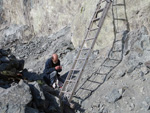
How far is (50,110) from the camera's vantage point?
4992 millimetres

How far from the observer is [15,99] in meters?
4.56

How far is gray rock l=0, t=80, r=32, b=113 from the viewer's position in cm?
437

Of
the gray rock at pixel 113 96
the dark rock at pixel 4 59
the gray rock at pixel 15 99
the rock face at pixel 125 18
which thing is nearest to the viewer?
the gray rock at pixel 15 99

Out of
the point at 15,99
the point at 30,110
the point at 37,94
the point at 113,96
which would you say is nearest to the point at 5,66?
the point at 37,94

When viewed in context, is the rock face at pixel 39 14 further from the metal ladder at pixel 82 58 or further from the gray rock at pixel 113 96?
the gray rock at pixel 113 96

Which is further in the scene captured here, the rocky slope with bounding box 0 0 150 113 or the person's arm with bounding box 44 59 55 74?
the person's arm with bounding box 44 59 55 74

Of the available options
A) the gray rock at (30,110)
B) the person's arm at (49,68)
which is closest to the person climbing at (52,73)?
the person's arm at (49,68)

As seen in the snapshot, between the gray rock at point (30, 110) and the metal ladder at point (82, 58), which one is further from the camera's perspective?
the metal ladder at point (82, 58)

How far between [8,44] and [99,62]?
49.2 ft

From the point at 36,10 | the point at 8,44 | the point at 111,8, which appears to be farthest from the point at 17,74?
the point at 8,44

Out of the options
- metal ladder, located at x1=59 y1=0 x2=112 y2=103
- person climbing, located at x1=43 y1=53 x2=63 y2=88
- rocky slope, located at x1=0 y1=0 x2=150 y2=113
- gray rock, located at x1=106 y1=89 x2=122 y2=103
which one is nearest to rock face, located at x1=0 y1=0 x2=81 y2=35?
rocky slope, located at x1=0 y1=0 x2=150 y2=113

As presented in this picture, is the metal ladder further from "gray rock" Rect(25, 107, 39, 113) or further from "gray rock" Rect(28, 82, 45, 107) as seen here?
"gray rock" Rect(25, 107, 39, 113)

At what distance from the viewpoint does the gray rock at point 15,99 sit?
4.37m

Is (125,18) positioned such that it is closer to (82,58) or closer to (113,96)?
(82,58)
